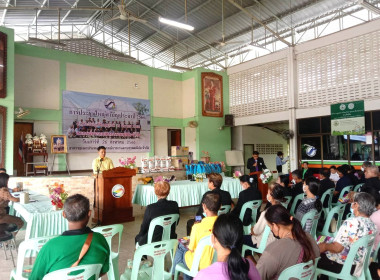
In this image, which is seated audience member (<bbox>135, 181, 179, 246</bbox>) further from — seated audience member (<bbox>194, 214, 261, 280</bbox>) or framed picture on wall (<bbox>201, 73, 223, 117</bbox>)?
framed picture on wall (<bbox>201, 73, 223, 117</bbox>)

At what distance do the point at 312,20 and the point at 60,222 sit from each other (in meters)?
11.4

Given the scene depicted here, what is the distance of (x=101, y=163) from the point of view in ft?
19.9

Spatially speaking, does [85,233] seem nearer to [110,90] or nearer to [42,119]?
[42,119]

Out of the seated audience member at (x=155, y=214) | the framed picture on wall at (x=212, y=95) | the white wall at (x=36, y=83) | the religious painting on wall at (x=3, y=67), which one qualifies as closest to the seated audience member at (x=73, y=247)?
the seated audience member at (x=155, y=214)

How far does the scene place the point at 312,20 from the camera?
37.3 feet

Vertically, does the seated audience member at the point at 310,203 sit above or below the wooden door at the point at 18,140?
below

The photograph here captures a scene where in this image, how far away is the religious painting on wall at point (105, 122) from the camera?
413 inches

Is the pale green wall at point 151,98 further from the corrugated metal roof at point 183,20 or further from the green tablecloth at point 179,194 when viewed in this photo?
the green tablecloth at point 179,194

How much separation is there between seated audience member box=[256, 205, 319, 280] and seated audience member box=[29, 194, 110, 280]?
1.03 m

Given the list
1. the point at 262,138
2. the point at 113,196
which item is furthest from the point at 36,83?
the point at 262,138

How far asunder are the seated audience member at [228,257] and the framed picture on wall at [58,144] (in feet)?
29.8

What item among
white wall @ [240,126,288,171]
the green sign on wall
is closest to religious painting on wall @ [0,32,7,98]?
white wall @ [240,126,288,171]

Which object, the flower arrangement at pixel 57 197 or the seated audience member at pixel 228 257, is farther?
the flower arrangement at pixel 57 197

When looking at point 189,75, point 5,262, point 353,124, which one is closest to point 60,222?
point 5,262
